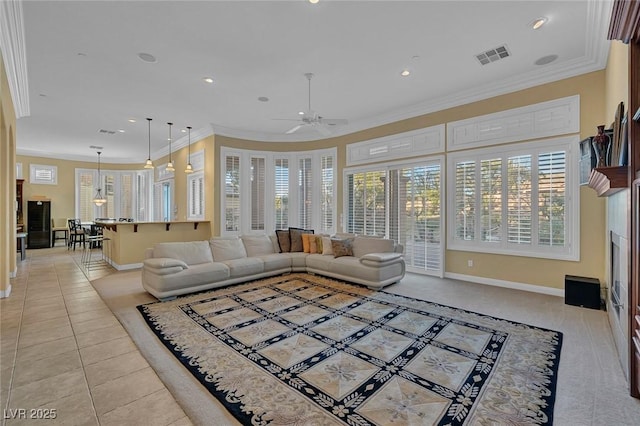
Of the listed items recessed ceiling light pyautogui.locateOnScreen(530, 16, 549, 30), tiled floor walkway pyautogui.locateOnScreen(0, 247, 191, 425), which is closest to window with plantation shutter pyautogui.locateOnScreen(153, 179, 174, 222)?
tiled floor walkway pyautogui.locateOnScreen(0, 247, 191, 425)

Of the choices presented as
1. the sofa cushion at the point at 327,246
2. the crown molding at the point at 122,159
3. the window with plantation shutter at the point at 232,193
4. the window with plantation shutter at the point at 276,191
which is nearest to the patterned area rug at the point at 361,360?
the sofa cushion at the point at 327,246

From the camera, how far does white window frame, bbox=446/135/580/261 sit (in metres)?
4.20

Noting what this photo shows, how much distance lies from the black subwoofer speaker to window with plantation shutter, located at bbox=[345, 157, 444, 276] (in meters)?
1.88

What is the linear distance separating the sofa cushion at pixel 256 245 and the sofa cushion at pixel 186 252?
0.80 meters

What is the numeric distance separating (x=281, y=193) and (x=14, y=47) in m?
5.49

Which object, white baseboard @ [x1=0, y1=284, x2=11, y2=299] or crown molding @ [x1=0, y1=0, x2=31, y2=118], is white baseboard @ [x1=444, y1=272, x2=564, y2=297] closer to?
crown molding @ [x1=0, y1=0, x2=31, y2=118]

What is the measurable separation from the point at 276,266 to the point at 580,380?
4362 mm

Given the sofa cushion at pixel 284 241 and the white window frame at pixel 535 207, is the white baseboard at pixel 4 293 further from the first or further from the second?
the white window frame at pixel 535 207

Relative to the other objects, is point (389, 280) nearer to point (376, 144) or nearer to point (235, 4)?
point (376, 144)

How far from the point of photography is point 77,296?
434 centimetres

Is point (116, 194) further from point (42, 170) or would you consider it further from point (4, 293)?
point (4, 293)

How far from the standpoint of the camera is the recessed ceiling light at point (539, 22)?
3230mm

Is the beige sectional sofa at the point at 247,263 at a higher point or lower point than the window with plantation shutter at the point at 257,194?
lower

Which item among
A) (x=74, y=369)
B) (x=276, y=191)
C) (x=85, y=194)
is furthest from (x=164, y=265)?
(x=85, y=194)
